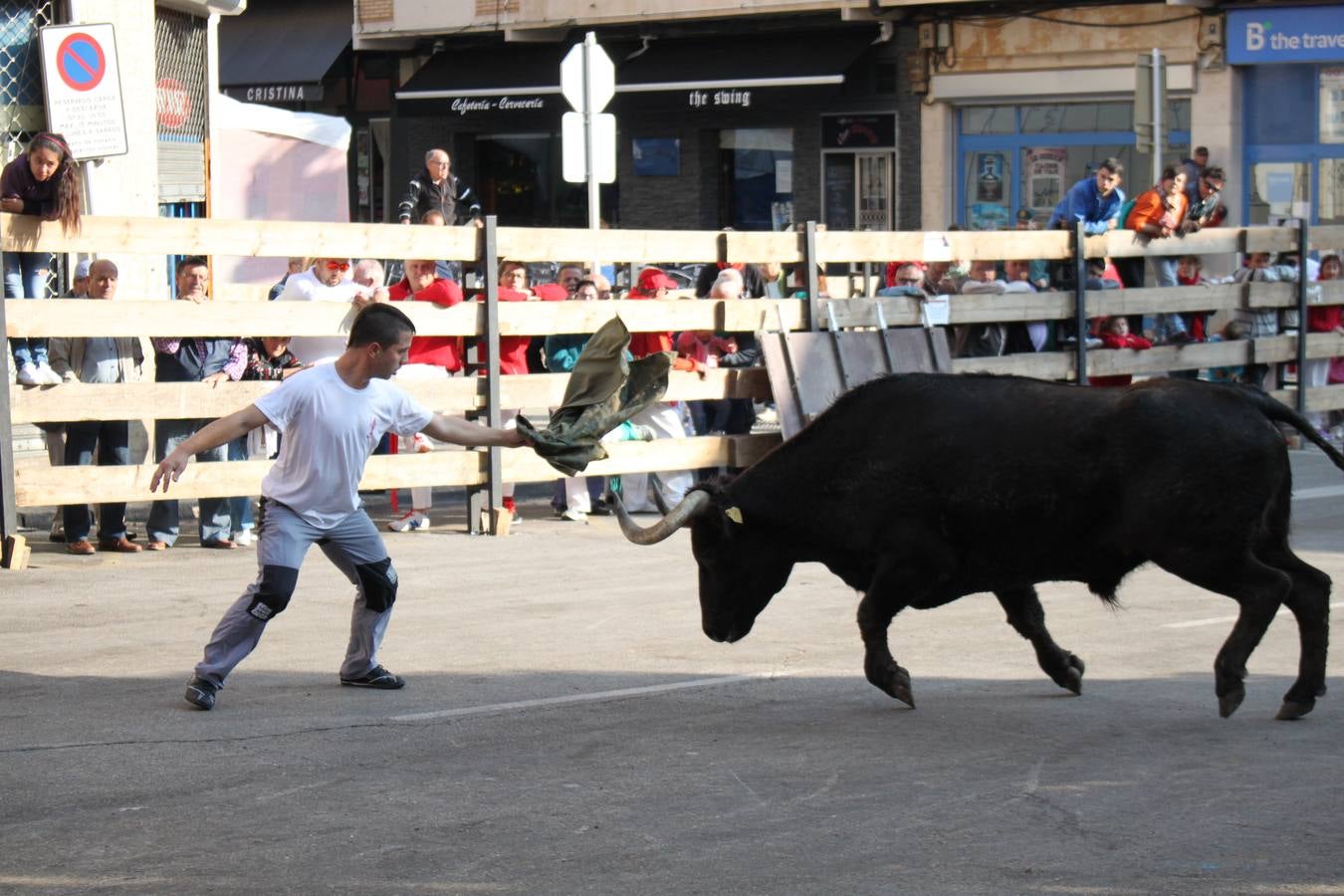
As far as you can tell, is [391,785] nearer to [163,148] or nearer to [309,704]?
[309,704]

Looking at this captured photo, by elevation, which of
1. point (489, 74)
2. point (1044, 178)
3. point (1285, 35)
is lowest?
point (1044, 178)

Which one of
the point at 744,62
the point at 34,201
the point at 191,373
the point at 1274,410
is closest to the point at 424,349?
the point at 191,373

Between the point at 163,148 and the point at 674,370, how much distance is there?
568cm

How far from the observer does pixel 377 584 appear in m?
8.19

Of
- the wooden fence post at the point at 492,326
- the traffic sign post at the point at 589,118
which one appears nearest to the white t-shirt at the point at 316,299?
the wooden fence post at the point at 492,326

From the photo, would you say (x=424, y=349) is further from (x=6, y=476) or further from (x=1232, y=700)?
(x=1232, y=700)

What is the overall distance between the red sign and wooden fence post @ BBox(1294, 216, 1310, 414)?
1015 centimetres

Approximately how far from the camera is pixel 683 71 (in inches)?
1251

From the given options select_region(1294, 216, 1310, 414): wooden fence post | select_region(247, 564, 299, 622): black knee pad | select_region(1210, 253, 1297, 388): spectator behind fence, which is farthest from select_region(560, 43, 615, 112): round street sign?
select_region(247, 564, 299, 622): black knee pad

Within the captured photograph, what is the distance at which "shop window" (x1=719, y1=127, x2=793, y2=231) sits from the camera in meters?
31.9

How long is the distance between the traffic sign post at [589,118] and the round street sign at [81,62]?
11.7 feet

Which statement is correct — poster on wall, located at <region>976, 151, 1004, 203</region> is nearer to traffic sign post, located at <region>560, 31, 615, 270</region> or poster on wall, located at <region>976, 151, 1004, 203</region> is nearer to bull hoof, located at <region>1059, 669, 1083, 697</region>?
traffic sign post, located at <region>560, 31, 615, 270</region>

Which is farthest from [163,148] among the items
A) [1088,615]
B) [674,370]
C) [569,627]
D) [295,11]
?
[295,11]

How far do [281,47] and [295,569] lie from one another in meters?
29.6
